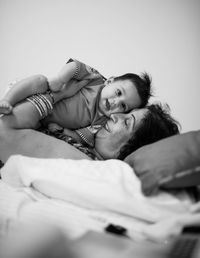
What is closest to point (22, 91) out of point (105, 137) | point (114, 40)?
point (105, 137)

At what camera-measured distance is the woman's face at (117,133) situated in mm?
1243

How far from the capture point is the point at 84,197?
0.78 metres

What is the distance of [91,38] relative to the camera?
1.98 meters

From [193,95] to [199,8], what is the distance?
0.56 meters

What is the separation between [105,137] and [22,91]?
40cm

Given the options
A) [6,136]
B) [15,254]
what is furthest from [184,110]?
[15,254]

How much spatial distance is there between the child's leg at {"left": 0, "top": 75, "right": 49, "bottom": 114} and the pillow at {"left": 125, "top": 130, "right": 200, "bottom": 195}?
0.52 m

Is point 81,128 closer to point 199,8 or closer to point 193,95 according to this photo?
point 193,95

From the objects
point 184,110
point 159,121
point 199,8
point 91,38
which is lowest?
point 184,110

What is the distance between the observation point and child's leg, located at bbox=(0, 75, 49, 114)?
1094 mm

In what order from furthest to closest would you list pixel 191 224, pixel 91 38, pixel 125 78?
pixel 91 38, pixel 125 78, pixel 191 224

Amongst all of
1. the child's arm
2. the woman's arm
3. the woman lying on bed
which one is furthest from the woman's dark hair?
the child's arm

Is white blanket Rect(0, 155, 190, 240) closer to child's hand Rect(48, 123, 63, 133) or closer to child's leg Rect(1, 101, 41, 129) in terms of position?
child's leg Rect(1, 101, 41, 129)

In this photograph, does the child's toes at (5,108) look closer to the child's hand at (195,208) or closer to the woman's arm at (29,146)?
the woman's arm at (29,146)
